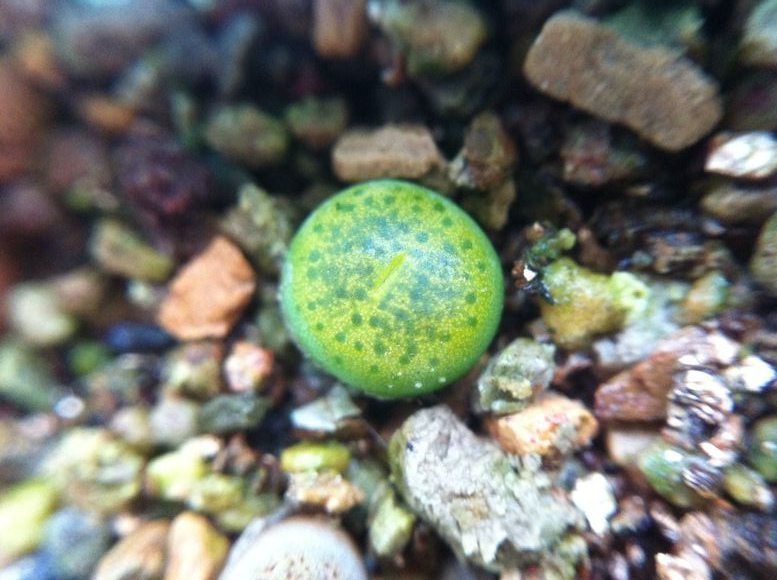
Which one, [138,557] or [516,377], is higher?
[516,377]

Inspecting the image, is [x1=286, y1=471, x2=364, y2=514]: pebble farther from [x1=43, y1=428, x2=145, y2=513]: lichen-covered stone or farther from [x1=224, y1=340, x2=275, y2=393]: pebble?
[x1=43, y1=428, x2=145, y2=513]: lichen-covered stone

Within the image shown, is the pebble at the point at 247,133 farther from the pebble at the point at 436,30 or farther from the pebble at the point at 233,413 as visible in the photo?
the pebble at the point at 233,413

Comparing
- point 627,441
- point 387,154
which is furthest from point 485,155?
point 627,441

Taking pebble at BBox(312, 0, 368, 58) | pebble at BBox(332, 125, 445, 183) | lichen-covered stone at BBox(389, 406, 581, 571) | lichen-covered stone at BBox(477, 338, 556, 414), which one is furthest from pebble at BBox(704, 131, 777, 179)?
pebble at BBox(312, 0, 368, 58)

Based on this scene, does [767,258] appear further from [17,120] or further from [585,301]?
[17,120]

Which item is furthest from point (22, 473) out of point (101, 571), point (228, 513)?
point (228, 513)

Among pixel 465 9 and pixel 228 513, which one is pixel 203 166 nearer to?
pixel 465 9
